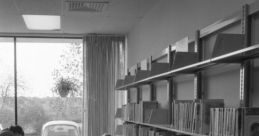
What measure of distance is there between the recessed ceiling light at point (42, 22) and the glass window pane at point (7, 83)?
0.88 m

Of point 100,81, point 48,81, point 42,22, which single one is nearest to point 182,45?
point 42,22

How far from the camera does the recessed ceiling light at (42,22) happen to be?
5410mm

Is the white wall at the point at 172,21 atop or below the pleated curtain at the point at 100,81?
atop

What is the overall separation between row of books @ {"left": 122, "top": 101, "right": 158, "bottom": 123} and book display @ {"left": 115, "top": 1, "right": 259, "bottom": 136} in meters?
0.18

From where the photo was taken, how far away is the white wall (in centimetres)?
268

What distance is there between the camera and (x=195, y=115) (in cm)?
245

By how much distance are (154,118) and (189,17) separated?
40.9 inches

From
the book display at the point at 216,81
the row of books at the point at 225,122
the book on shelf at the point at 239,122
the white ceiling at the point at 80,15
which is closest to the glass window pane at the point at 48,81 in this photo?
the white ceiling at the point at 80,15

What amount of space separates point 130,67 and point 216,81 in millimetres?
3428

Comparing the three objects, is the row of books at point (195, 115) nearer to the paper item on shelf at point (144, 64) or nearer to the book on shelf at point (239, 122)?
the book on shelf at point (239, 122)

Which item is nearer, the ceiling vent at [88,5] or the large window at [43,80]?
the ceiling vent at [88,5]

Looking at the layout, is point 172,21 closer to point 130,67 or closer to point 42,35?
point 130,67

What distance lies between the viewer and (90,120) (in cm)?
662

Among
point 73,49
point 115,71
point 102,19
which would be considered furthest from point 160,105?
point 73,49
